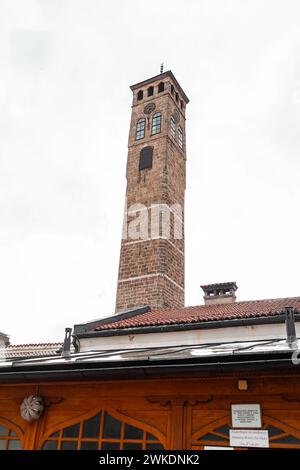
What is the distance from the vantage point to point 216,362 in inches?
168

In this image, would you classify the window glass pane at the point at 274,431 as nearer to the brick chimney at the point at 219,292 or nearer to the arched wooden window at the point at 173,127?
the brick chimney at the point at 219,292

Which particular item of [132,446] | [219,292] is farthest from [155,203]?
[132,446]

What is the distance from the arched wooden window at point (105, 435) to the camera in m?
4.70

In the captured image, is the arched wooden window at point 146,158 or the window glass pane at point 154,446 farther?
the arched wooden window at point 146,158

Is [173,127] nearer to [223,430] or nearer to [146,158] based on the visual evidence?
[146,158]

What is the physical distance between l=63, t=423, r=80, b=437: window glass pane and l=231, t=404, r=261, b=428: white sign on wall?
1.90m

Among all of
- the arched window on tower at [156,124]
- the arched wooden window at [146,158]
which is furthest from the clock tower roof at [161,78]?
the arched wooden window at [146,158]

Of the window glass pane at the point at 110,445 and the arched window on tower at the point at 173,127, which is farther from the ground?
the arched window on tower at the point at 173,127

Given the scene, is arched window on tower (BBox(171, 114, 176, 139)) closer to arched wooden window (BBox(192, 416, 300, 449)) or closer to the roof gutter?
the roof gutter

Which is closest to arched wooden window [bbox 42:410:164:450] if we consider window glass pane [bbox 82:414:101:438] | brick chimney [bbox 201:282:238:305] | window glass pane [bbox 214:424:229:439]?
window glass pane [bbox 82:414:101:438]

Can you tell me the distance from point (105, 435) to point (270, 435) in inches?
74.2

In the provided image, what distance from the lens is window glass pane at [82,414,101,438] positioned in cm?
493

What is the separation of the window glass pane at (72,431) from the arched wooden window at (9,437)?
0.64 meters
